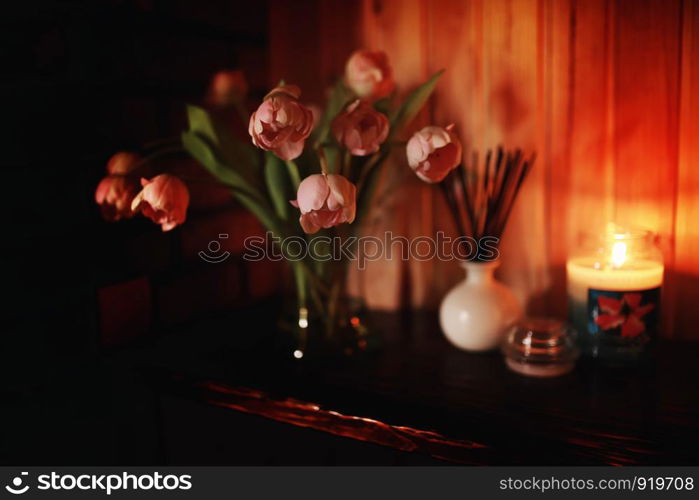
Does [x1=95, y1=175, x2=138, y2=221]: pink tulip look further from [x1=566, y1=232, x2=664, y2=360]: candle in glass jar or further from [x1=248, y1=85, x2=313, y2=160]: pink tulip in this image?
[x1=566, y1=232, x2=664, y2=360]: candle in glass jar

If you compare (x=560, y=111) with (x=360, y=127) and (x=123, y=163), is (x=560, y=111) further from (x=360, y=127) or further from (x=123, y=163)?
(x=123, y=163)

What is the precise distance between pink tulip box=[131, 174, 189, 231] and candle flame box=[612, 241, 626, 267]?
2.08ft

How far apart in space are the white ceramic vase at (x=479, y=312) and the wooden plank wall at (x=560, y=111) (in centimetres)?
14

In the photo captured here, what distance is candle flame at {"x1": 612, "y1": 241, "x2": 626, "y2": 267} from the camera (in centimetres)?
95

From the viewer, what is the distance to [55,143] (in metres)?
0.94

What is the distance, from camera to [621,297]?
912 millimetres

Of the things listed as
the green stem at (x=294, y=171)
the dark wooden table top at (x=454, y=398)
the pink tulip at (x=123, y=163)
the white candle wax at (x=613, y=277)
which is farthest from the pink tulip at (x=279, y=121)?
the white candle wax at (x=613, y=277)

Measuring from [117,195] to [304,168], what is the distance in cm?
27

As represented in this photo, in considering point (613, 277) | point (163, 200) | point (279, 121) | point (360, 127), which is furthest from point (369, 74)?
point (613, 277)

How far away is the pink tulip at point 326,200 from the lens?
0.77 m
